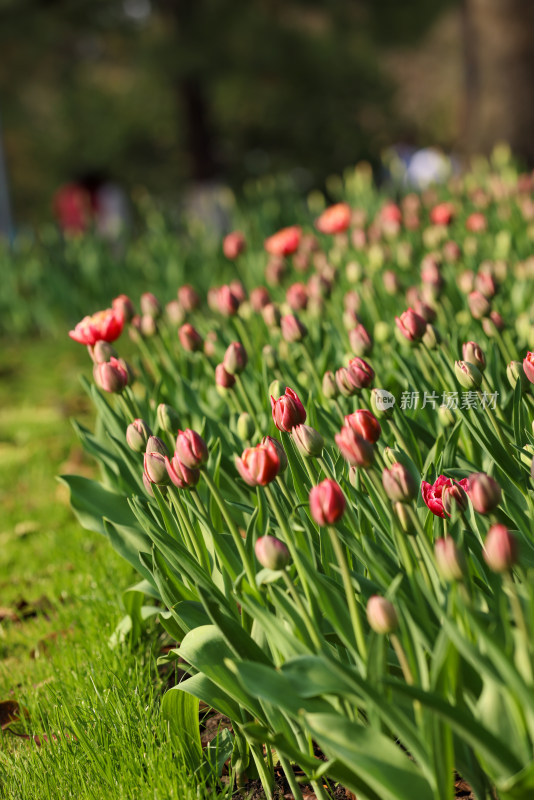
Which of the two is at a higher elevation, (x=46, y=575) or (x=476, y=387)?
(x=476, y=387)

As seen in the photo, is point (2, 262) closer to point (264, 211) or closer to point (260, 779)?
point (264, 211)

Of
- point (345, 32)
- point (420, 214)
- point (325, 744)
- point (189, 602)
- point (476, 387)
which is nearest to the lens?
point (325, 744)

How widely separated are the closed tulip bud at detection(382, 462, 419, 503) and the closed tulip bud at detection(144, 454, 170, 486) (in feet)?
1.30

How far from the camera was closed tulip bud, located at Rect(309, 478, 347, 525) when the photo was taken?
109cm

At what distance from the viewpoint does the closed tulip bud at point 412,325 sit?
70.7 inches

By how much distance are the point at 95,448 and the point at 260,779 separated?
0.81 meters

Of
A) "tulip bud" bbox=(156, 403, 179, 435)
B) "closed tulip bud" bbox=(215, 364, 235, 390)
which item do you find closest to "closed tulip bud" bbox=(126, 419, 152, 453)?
"tulip bud" bbox=(156, 403, 179, 435)

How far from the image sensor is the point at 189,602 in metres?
1.41

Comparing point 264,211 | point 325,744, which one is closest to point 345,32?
point 264,211

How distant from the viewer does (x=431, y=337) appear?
187cm

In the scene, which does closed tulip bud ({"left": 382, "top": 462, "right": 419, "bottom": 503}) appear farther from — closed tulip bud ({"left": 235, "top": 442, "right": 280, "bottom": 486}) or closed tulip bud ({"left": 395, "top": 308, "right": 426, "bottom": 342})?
closed tulip bud ({"left": 395, "top": 308, "right": 426, "bottom": 342})

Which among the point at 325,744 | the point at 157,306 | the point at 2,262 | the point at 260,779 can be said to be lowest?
the point at 260,779

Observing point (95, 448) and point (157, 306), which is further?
point (157, 306)

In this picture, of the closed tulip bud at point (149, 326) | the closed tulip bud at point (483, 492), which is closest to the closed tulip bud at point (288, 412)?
the closed tulip bud at point (483, 492)
